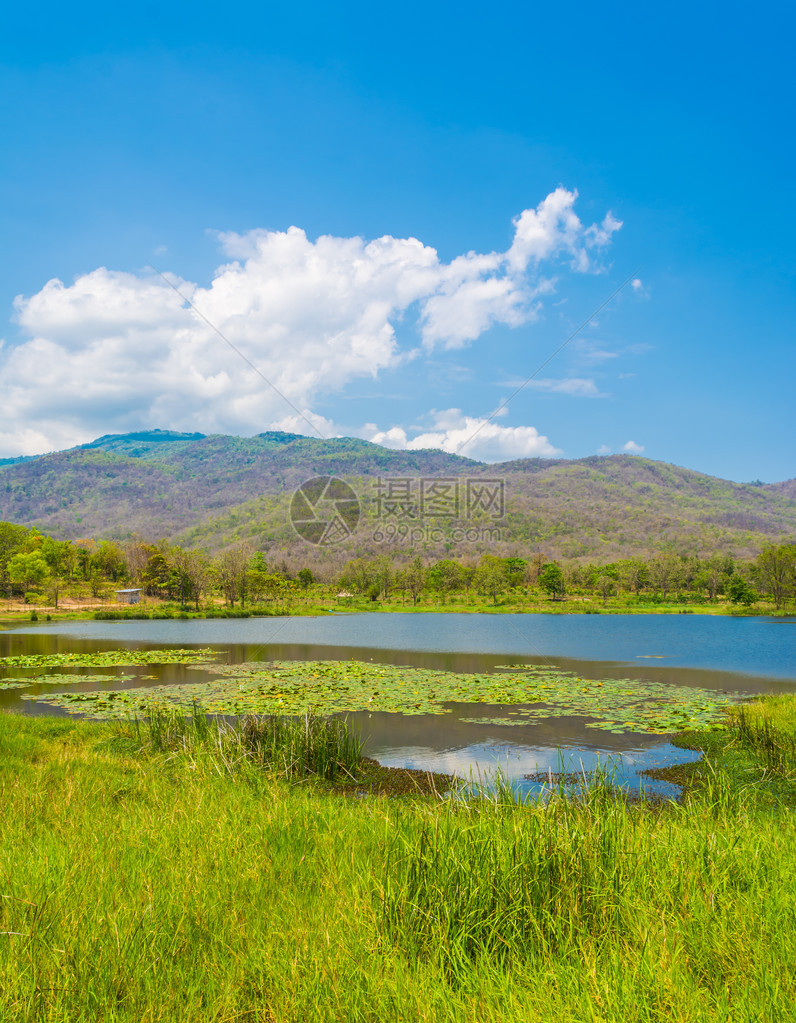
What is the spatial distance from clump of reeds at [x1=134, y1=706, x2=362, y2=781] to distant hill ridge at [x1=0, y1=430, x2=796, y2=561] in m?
99.2

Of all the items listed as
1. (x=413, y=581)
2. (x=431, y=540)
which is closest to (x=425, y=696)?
(x=413, y=581)

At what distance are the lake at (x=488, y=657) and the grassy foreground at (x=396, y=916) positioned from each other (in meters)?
0.97

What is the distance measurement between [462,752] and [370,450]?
188m

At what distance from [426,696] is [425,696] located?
3 centimetres

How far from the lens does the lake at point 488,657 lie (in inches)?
379

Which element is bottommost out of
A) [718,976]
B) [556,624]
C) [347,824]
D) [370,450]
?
[556,624]

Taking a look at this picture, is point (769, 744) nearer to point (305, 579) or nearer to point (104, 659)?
point (104, 659)

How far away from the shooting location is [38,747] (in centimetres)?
875

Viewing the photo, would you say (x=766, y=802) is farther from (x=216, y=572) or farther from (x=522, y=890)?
(x=216, y=572)

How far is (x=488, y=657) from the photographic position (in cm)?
2381

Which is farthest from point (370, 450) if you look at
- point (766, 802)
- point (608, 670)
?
point (766, 802)

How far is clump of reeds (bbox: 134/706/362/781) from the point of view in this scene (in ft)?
24.7

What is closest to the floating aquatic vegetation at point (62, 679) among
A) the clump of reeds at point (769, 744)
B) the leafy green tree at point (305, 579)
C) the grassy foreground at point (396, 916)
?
the grassy foreground at point (396, 916)

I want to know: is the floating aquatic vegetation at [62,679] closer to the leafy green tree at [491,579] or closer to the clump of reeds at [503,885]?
the clump of reeds at [503,885]
